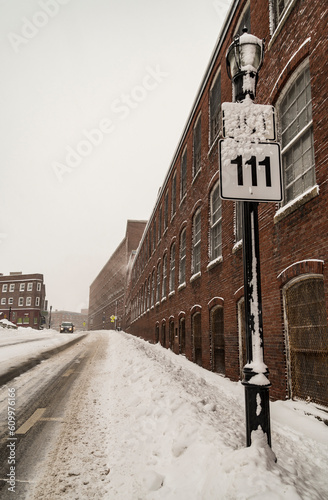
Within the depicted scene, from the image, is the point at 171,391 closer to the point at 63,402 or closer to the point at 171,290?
the point at 63,402

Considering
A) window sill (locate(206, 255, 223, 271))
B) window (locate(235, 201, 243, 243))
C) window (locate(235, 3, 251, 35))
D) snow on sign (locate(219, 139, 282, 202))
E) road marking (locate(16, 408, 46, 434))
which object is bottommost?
road marking (locate(16, 408, 46, 434))

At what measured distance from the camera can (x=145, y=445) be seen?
4.03m

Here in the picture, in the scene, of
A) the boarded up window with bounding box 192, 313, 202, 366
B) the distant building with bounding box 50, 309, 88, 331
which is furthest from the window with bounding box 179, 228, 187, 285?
the distant building with bounding box 50, 309, 88, 331

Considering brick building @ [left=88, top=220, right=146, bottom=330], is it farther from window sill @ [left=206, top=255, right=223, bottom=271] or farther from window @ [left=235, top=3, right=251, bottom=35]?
window @ [left=235, top=3, right=251, bottom=35]

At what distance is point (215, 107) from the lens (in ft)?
41.3

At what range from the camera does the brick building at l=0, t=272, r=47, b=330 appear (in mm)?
72312

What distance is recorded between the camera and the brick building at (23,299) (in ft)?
237

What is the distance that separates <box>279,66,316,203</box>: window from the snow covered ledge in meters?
0.35

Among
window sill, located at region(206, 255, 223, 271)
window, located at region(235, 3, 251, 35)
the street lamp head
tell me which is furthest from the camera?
→ window sill, located at region(206, 255, 223, 271)

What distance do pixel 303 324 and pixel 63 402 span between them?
178 inches

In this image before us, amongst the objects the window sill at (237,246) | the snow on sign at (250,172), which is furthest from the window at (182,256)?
the snow on sign at (250,172)

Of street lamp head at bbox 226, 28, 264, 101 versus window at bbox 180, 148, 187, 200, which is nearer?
street lamp head at bbox 226, 28, 264, 101

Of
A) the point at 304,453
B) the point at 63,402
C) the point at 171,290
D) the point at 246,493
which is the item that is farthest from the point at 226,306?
the point at 171,290

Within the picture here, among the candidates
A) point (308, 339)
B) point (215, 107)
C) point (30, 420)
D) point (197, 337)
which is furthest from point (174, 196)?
point (30, 420)
